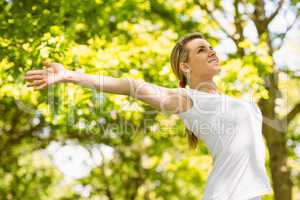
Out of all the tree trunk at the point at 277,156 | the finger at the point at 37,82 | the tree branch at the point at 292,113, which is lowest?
the tree trunk at the point at 277,156

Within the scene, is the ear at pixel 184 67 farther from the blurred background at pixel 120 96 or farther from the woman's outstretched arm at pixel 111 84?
the blurred background at pixel 120 96

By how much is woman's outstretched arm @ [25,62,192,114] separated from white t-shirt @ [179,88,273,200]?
0.57 feet

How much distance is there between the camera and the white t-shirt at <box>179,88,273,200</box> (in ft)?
10.2

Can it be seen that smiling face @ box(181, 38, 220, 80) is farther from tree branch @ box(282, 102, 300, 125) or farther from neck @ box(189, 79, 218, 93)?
tree branch @ box(282, 102, 300, 125)

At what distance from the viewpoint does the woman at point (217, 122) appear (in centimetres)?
298

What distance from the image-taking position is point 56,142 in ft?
43.1

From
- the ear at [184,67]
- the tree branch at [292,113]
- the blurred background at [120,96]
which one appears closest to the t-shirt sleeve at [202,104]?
the ear at [184,67]

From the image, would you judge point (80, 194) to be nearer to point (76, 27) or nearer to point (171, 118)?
point (171, 118)

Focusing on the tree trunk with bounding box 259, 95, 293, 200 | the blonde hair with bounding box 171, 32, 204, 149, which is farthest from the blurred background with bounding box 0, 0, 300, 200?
the blonde hair with bounding box 171, 32, 204, 149

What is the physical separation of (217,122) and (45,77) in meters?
1.15

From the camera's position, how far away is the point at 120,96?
8.05 m

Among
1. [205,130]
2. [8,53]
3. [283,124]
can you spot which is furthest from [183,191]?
[205,130]

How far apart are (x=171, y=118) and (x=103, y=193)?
24.0 feet

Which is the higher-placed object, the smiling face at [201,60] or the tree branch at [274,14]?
the tree branch at [274,14]
